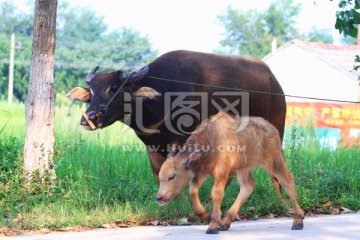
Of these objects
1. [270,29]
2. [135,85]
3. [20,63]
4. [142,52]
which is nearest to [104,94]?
[135,85]

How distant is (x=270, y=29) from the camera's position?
71125mm

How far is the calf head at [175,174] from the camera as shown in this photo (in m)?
8.30

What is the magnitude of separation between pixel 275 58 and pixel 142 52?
26956 mm

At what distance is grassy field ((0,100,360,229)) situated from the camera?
8859 mm

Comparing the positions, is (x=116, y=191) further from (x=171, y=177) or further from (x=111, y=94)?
(x=171, y=177)

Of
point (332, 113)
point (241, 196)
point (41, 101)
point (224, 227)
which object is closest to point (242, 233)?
point (224, 227)

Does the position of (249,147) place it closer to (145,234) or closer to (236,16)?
(145,234)

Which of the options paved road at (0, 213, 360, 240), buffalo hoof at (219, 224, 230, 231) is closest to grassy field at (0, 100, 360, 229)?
paved road at (0, 213, 360, 240)

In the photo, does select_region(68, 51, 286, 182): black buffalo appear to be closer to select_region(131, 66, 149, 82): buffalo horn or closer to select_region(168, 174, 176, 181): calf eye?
select_region(131, 66, 149, 82): buffalo horn

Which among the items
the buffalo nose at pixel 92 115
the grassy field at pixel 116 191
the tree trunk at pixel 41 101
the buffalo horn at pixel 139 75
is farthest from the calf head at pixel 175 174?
the tree trunk at pixel 41 101

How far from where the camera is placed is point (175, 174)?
8445 millimetres

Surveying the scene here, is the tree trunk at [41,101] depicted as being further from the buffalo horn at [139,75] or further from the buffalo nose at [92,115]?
the buffalo horn at [139,75]

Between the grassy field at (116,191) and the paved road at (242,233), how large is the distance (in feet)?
1.55

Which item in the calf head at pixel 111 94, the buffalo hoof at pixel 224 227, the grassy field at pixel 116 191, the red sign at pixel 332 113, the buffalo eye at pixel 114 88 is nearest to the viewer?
the buffalo hoof at pixel 224 227
